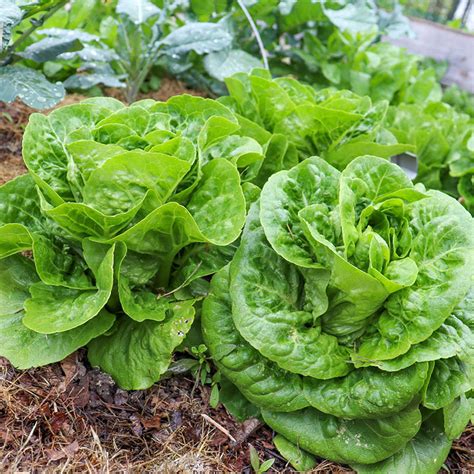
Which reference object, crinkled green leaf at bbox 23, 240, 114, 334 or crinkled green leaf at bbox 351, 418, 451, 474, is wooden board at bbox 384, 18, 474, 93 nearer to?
crinkled green leaf at bbox 351, 418, 451, 474

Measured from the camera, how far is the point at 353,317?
2.08 metres

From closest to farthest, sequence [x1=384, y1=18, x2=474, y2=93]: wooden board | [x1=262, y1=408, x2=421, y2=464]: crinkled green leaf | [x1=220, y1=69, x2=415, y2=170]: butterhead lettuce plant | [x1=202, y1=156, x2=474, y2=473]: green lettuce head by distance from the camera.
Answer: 1. [x1=202, y1=156, x2=474, y2=473]: green lettuce head
2. [x1=262, y1=408, x2=421, y2=464]: crinkled green leaf
3. [x1=220, y1=69, x2=415, y2=170]: butterhead lettuce plant
4. [x1=384, y1=18, x2=474, y2=93]: wooden board

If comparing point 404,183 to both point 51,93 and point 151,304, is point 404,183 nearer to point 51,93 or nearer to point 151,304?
point 151,304

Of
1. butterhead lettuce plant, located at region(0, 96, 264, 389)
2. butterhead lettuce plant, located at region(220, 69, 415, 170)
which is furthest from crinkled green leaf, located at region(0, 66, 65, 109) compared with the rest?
butterhead lettuce plant, located at region(220, 69, 415, 170)

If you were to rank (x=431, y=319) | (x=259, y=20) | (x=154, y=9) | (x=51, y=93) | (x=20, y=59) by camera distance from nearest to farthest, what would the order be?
1. (x=431, y=319)
2. (x=51, y=93)
3. (x=20, y=59)
4. (x=154, y=9)
5. (x=259, y=20)

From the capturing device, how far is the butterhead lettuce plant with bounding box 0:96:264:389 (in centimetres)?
200

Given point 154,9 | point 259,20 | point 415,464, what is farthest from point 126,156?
point 259,20

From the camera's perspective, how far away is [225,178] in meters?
2.16

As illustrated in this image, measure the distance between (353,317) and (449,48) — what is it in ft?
15.3

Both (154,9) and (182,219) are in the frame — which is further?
(154,9)

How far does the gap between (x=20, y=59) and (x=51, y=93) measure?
0.50 metres

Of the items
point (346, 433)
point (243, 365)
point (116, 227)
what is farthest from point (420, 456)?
point (116, 227)

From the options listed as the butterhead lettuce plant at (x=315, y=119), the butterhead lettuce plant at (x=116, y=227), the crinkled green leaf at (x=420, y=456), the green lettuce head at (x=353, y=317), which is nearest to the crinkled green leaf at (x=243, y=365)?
the green lettuce head at (x=353, y=317)

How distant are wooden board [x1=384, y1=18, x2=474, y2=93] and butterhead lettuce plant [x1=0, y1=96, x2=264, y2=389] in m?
4.17
